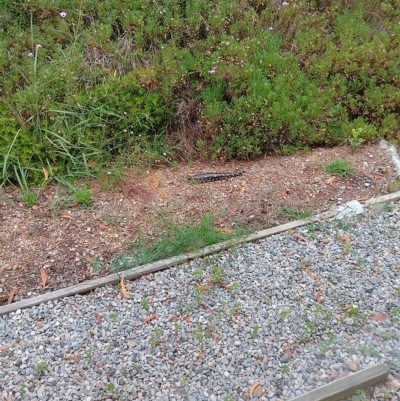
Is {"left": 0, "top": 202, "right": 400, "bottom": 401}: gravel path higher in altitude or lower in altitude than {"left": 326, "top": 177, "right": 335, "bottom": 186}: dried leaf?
lower

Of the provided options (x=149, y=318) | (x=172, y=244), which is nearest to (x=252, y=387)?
(x=149, y=318)

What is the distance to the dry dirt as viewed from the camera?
10.9 feet

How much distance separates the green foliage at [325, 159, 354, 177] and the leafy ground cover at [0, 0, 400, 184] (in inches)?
14.6

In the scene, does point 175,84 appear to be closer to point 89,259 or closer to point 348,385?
point 89,259

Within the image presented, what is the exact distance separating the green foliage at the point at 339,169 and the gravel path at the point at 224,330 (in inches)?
34.9

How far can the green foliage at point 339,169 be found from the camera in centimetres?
416

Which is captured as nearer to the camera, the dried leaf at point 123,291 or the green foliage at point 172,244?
the dried leaf at point 123,291

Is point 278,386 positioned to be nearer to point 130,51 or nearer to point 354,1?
point 130,51

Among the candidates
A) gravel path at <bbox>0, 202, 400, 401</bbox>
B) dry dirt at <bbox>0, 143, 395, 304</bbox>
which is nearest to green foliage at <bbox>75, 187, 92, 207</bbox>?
dry dirt at <bbox>0, 143, 395, 304</bbox>

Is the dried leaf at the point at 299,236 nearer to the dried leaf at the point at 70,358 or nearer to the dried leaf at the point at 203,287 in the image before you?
the dried leaf at the point at 203,287

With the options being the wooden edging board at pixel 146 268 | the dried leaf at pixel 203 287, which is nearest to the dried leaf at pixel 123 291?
the wooden edging board at pixel 146 268

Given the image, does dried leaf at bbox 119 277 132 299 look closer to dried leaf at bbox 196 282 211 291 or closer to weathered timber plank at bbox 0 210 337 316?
weathered timber plank at bbox 0 210 337 316

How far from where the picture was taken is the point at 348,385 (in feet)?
7.79

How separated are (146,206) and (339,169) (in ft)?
5.73
